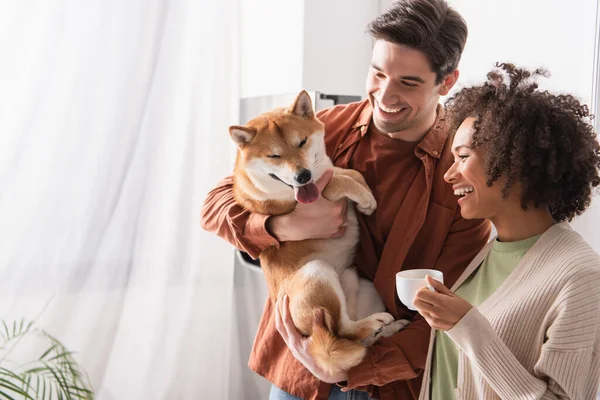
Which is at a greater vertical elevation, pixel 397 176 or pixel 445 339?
pixel 397 176

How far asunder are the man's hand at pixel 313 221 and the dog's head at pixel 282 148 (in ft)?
0.19

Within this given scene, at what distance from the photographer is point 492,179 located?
3.95 feet

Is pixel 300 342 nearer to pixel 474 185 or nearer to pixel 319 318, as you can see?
pixel 319 318

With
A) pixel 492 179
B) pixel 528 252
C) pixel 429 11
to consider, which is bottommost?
pixel 528 252

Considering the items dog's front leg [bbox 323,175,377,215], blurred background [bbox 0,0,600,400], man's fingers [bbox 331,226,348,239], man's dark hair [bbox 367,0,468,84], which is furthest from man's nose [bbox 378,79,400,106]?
blurred background [bbox 0,0,600,400]

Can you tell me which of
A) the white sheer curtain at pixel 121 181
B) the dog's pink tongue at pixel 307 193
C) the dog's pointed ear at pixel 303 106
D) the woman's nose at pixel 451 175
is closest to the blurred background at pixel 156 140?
the white sheer curtain at pixel 121 181

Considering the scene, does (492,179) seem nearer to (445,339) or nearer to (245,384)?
(445,339)

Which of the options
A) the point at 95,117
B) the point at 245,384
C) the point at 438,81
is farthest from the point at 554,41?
the point at 245,384

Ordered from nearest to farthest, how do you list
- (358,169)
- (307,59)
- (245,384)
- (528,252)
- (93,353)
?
(528,252) → (358,169) → (93,353) → (307,59) → (245,384)

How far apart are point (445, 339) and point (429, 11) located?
2.55ft

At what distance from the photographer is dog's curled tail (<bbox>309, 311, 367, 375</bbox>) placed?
1340 millimetres

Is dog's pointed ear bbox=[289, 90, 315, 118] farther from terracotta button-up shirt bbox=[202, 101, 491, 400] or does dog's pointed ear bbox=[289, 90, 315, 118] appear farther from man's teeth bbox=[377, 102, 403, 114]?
man's teeth bbox=[377, 102, 403, 114]

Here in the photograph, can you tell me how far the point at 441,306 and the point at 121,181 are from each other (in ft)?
5.80

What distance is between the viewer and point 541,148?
1.18 m
